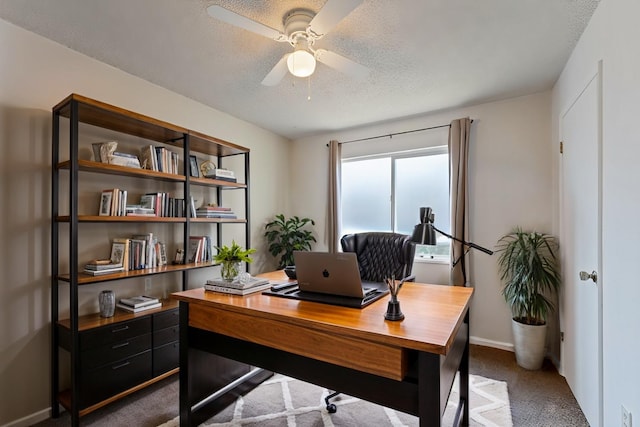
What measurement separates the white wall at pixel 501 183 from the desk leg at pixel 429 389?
2471 millimetres

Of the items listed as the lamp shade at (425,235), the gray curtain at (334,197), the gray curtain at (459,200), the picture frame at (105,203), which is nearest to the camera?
the lamp shade at (425,235)

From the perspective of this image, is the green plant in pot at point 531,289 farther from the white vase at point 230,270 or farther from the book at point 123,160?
the book at point 123,160

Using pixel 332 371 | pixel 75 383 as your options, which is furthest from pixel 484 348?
pixel 75 383

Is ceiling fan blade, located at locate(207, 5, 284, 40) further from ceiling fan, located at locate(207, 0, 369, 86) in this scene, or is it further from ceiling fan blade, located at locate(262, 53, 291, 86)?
ceiling fan blade, located at locate(262, 53, 291, 86)

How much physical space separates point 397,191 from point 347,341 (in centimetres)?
287

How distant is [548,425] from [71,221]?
3.26m

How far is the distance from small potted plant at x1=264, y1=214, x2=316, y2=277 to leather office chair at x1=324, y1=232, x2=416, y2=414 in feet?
4.04

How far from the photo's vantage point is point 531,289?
104 inches

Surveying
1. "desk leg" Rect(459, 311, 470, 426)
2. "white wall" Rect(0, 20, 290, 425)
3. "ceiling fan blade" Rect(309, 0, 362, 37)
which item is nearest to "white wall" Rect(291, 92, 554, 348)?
"desk leg" Rect(459, 311, 470, 426)

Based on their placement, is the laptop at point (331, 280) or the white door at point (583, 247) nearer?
the laptop at point (331, 280)

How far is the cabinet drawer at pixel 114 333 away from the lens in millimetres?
2000

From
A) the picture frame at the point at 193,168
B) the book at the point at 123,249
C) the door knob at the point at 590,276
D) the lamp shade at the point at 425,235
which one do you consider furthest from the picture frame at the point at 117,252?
the door knob at the point at 590,276

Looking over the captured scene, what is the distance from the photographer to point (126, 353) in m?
2.20

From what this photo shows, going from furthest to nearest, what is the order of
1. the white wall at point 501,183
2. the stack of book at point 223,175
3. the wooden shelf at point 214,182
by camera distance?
the stack of book at point 223,175 → the white wall at point 501,183 → the wooden shelf at point 214,182
